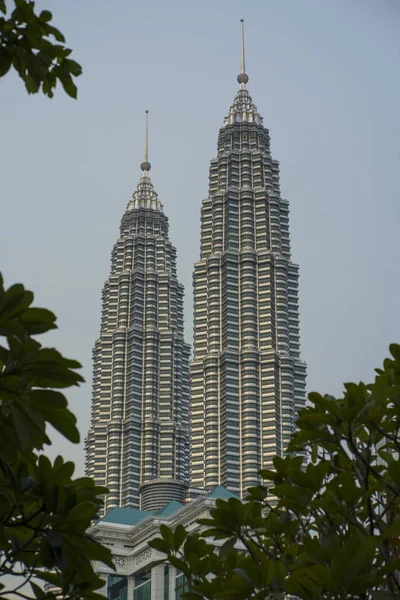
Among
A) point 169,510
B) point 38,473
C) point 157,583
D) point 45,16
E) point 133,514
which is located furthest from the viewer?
point 133,514

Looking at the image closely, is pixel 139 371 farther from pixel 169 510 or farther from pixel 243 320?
pixel 169 510

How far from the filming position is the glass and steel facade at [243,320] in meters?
136

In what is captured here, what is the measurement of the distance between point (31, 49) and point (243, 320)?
137075 mm

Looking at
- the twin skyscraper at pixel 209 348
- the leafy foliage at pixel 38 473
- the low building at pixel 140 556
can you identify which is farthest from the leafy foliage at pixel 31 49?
the twin skyscraper at pixel 209 348

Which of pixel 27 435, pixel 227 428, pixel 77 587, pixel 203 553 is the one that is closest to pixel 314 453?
pixel 203 553

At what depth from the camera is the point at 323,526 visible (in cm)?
872

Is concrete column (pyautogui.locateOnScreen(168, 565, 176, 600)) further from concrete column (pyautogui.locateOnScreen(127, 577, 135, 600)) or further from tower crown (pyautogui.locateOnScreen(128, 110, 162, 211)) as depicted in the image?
tower crown (pyautogui.locateOnScreen(128, 110, 162, 211))

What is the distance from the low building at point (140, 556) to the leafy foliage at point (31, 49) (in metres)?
84.3

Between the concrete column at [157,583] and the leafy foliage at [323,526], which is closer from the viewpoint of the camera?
the leafy foliage at [323,526]

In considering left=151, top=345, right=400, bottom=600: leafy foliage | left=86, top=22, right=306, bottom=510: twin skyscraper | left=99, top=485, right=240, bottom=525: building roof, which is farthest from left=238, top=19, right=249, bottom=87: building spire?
left=151, top=345, right=400, bottom=600: leafy foliage

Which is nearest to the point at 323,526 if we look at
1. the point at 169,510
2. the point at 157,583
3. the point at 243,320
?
the point at 157,583

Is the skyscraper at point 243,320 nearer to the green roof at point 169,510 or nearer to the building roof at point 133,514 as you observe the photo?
the building roof at point 133,514

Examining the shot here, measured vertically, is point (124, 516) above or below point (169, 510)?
above

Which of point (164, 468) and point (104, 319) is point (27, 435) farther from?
point (104, 319)
